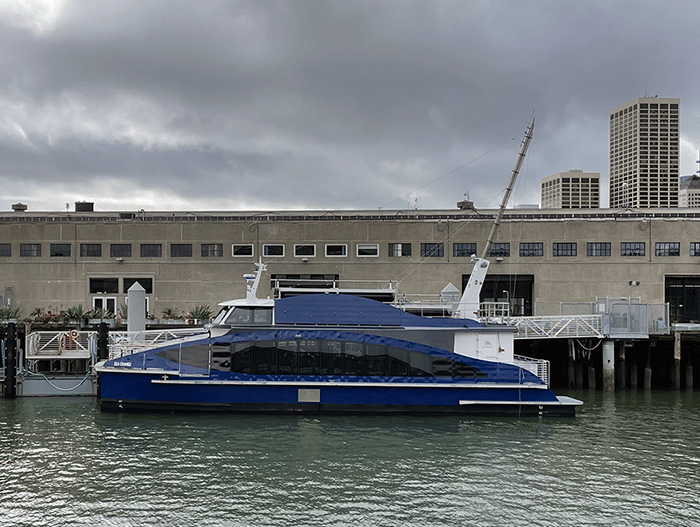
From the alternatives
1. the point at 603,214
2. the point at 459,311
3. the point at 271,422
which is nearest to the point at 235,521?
the point at 271,422

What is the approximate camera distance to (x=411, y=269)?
127 ft

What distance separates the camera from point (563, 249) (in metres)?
38.7

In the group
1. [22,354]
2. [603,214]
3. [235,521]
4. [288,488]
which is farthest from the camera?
[603,214]

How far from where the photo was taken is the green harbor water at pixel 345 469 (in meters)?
13.8

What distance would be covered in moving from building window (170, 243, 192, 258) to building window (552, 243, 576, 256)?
2144 centimetres

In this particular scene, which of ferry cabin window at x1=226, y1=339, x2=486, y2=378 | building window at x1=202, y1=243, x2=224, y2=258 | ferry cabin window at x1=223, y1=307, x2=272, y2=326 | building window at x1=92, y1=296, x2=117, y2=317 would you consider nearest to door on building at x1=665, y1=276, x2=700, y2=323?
ferry cabin window at x1=226, y1=339, x2=486, y2=378

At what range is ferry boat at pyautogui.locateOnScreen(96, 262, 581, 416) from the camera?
73.9 ft

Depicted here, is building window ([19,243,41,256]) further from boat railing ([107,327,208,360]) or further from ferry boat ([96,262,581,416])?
ferry boat ([96,262,581,416])

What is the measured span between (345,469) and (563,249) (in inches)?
1027

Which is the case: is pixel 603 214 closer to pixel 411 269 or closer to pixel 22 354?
pixel 411 269

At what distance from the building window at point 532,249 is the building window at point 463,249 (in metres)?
2.88

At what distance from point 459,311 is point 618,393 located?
335 inches

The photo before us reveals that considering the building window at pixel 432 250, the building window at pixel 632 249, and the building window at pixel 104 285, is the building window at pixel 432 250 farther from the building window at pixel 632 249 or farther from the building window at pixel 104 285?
the building window at pixel 104 285

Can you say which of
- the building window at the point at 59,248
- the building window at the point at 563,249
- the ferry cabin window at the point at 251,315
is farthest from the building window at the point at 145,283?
the building window at the point at 563,249
